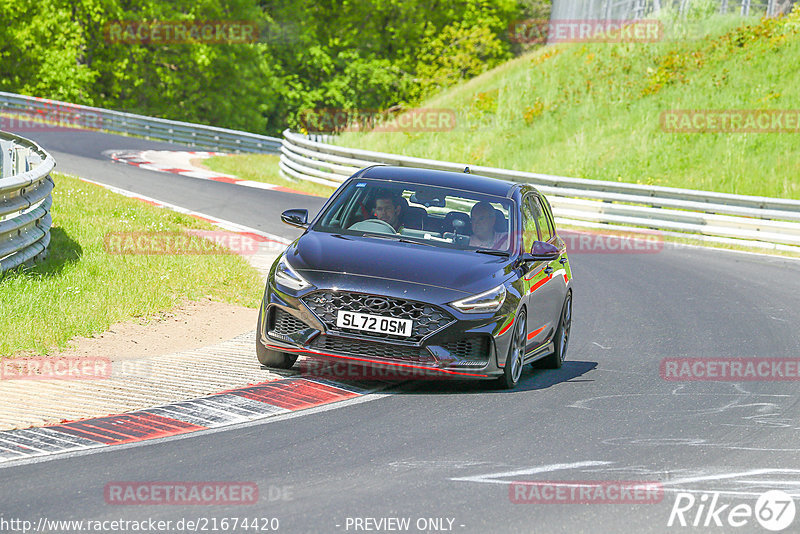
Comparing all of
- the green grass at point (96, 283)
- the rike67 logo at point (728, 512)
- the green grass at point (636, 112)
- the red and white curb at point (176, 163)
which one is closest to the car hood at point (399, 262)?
the green grass at point (96, 283)

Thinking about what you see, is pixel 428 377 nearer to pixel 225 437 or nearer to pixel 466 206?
pixel 466 206

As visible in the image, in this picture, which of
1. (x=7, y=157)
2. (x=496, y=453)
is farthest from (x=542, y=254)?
(x=7, y=157)

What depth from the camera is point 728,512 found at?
5.98 meters

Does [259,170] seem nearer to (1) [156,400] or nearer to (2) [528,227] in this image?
(2) [528,227]

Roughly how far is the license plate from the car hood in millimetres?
304

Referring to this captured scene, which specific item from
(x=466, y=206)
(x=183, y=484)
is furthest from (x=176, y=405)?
(x=466, y=206)

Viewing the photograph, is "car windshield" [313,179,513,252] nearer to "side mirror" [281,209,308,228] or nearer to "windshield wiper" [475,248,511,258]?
"windshield wiper" [475,248,511,258]

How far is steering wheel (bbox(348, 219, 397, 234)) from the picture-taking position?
9.70 metres

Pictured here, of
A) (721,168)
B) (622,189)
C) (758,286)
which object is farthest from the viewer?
(721,168)

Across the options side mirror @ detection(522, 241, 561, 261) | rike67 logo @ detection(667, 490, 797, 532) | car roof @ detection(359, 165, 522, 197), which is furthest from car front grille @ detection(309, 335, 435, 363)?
rike67 logo @ detection(667, 490, 797, 532)

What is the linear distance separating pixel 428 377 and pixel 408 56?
A: 59.2m

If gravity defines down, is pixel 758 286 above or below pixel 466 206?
below

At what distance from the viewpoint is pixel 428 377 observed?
9.57m

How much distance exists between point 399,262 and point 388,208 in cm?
110
